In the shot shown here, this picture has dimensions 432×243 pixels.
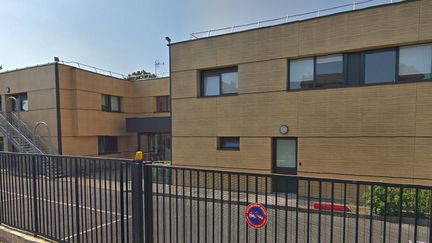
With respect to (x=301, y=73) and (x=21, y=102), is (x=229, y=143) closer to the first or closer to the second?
(x=301, y=73)

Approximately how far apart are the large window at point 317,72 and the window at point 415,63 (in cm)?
191

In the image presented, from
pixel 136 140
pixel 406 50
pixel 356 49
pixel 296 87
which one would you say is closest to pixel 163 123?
pixel 136 140

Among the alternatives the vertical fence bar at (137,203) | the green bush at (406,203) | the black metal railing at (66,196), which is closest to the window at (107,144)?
the black metal railing at (66,196)

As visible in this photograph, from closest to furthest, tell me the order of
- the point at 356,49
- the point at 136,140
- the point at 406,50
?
1. the point at 406,50
2. the point at 356,49
3. the point at 136,140

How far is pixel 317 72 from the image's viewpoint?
1010cm

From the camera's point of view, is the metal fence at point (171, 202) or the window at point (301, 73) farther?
the window at point (301, 73)

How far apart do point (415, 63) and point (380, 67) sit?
99 cm

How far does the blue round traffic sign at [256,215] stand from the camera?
2889 millimetres

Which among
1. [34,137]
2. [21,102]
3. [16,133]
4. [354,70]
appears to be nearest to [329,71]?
[354,70]

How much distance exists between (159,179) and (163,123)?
15758 mm

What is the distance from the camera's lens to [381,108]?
29.4ft

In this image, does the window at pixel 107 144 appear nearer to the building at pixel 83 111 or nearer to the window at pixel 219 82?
the building at pixel 83 111

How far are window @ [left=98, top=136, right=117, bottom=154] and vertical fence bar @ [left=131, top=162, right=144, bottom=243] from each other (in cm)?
1857

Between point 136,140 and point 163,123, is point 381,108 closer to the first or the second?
point 163,123
